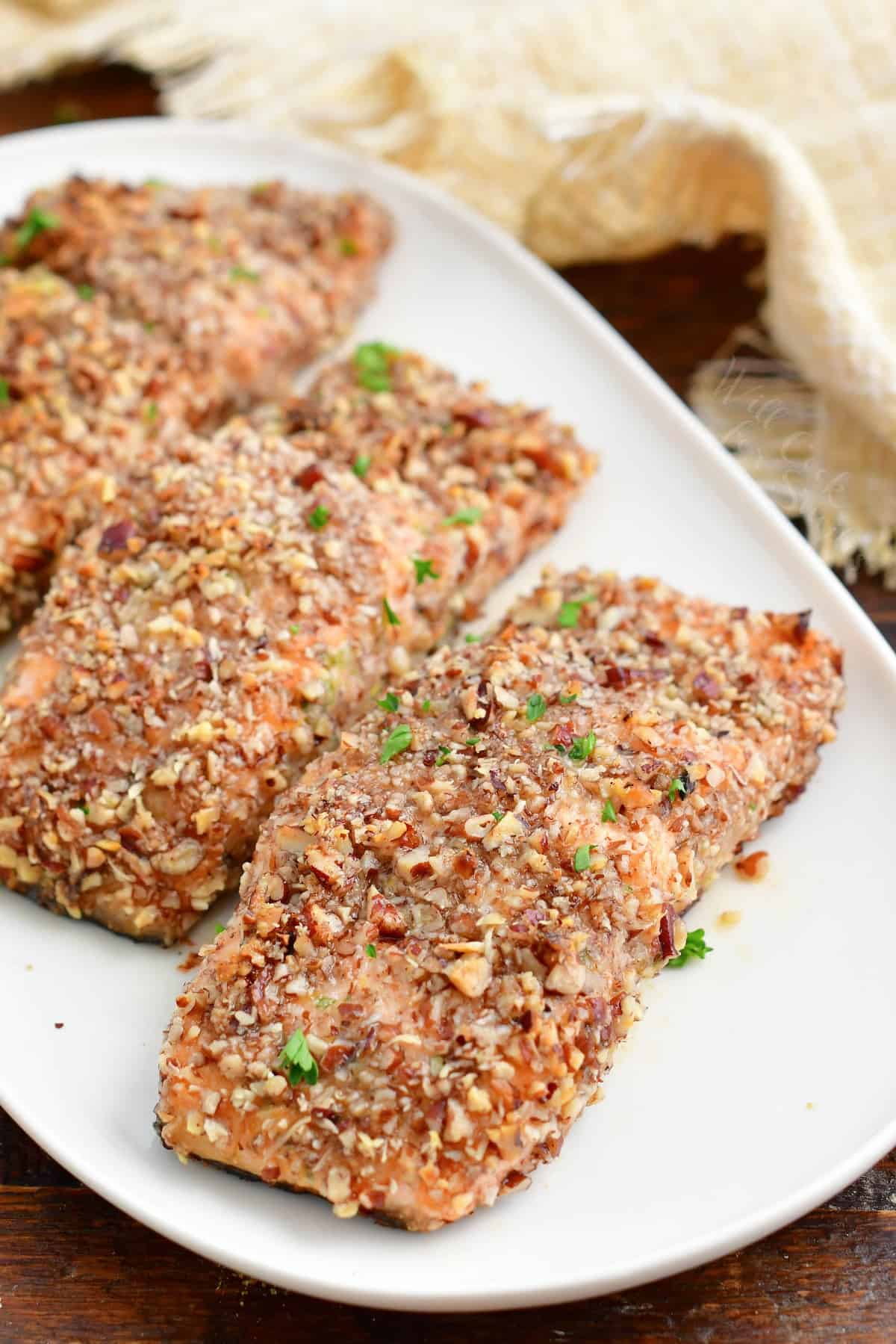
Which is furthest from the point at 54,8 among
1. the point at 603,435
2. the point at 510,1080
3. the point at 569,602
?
the point at 510,1080

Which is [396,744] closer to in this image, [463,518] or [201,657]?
[201,657]

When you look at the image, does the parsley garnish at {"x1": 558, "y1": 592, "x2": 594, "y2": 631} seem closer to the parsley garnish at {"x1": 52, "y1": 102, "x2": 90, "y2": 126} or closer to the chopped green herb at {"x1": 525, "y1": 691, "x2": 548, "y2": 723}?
the chopped green herb at {"x1": 525, "y1": 691, "x2": 548, "y2": 723}

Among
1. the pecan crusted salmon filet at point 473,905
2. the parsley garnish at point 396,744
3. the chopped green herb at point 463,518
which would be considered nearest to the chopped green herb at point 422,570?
the chopped green herb at point 463,518

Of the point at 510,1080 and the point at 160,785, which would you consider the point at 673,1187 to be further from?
the point at 160,785

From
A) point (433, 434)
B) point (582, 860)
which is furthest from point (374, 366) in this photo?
point (582, 860)

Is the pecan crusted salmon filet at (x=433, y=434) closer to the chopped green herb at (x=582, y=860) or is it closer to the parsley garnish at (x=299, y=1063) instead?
the chopped green herb at (x=582, y=860)

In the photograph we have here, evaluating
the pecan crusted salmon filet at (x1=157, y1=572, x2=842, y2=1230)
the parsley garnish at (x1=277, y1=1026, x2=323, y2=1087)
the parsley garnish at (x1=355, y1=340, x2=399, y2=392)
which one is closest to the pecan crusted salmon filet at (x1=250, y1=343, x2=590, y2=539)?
the parsley garnish at (x1=355, y1=340, x2=399, y2=392)
